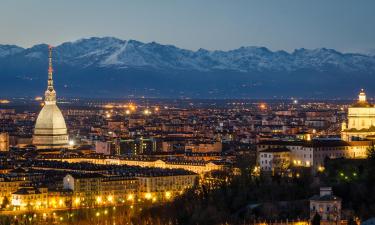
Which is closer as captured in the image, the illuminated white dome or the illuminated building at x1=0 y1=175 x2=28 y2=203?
the illuminated building at x1=0 y1=175 x2=28 y2=203

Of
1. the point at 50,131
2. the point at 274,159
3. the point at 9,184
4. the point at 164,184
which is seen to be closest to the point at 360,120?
the point at 274,159

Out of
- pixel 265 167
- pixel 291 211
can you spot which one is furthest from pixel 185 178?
pixel 291 211

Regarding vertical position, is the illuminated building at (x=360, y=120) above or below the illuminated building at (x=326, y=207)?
above

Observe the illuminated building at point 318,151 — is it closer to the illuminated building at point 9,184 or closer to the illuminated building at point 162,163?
the illuminated building at point 162,163

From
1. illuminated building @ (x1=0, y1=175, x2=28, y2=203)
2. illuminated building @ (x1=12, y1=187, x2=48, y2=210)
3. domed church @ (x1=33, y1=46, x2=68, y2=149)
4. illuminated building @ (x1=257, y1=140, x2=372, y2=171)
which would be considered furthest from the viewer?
domed church @ (x1=33, y1=46, x2=68, y2=149)

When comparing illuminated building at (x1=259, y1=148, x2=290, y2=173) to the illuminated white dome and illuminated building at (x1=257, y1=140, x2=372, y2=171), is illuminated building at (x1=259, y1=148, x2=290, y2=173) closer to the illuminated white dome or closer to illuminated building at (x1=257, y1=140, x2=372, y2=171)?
illuminated building at (x1=257, y1=140, x2=372, y2=171)

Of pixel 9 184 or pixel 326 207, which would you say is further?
pixel 9 184

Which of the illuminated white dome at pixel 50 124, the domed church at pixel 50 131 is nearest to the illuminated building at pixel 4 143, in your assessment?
the domed church at pixel 50 131

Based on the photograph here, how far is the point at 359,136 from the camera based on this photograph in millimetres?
62062

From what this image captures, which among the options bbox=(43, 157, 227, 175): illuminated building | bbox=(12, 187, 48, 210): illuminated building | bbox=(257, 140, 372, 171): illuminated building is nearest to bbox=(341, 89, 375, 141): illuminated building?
bbox=(257, 140, 372, 171): illuminated building

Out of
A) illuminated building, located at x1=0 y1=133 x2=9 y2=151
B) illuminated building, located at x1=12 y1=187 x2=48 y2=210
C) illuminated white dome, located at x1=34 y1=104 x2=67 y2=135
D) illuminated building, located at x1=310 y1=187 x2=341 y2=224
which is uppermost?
illuminated white dome, located at x1=34 y1=104 x2=67 y2=135

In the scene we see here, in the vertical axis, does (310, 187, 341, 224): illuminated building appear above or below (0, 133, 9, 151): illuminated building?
below

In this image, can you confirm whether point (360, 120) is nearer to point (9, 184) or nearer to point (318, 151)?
point (318, 151)

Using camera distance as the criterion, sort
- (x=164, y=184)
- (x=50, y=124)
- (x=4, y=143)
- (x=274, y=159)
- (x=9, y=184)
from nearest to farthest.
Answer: (x=274, y=159) → (x=9, y=184) → (x=164, y=184) → (x=50, y=124) → (x=4, y=143)
